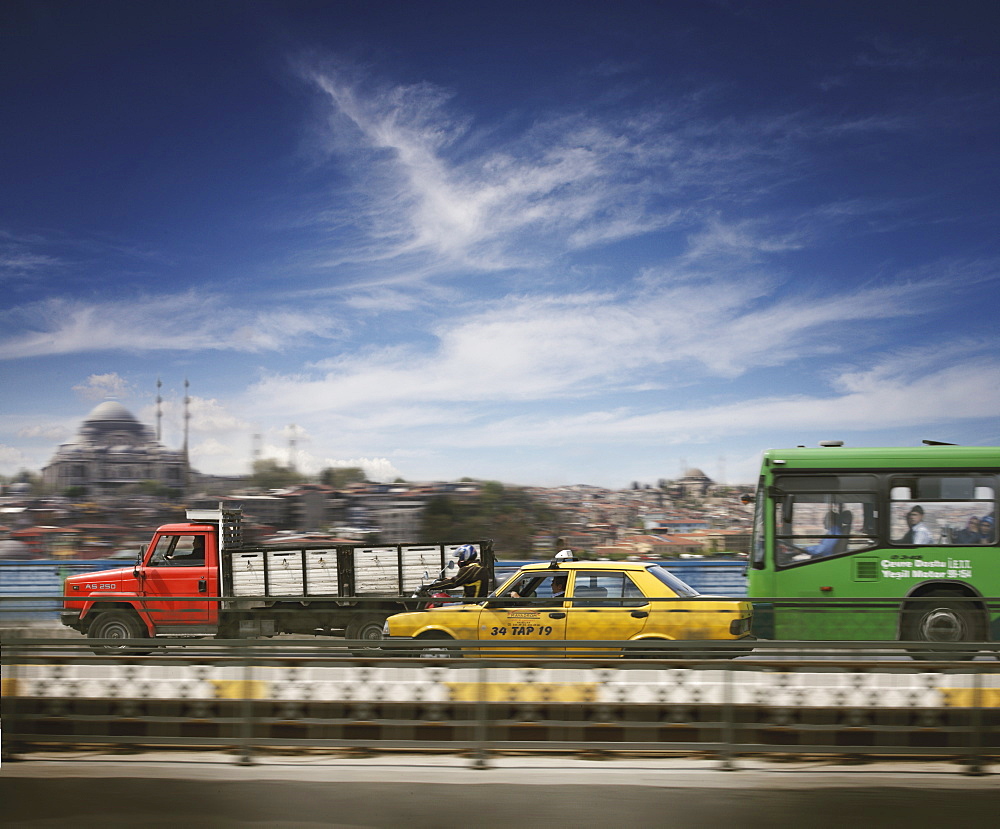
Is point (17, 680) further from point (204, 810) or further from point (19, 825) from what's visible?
point (204, 810)

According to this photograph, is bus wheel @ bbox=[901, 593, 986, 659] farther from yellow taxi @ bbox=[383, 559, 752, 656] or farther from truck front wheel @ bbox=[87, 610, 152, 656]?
truck front wheel @ bbox=[87, 610, 152, 656]

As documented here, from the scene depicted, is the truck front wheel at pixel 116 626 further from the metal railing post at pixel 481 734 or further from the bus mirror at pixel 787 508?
the bus mirror at pixel 787 508

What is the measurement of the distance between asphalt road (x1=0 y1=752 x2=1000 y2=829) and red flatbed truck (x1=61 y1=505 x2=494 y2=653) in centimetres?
594

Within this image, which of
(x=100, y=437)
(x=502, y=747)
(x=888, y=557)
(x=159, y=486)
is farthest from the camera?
(x=100, y=437)

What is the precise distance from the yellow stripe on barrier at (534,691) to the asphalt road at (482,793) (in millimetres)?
405

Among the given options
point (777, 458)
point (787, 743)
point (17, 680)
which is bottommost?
point (787, 743)

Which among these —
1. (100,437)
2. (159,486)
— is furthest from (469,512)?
(100,437)

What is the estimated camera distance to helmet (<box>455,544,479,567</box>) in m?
10.6

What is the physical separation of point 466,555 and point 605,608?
2.98 meters

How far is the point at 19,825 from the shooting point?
4.55m

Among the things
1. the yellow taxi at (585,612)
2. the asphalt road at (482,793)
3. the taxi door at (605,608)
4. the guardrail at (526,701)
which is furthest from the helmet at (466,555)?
the asphalt road at (482,793)

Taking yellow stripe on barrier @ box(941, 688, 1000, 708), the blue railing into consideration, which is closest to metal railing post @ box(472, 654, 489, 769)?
yellow stripe on barrier @ box(941, 688, 1000, 708)

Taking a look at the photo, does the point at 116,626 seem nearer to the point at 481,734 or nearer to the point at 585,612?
the point at 585,612

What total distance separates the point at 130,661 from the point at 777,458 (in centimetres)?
844
